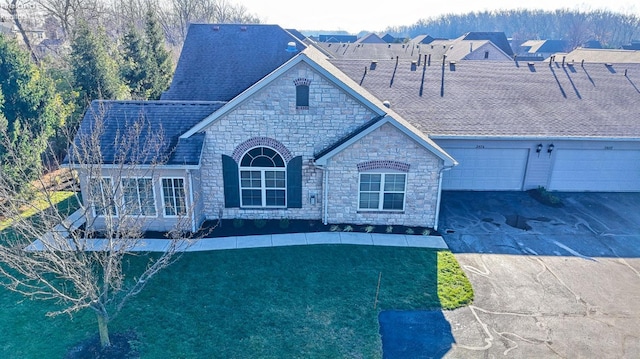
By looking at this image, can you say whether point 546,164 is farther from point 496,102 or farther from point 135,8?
point 135,8

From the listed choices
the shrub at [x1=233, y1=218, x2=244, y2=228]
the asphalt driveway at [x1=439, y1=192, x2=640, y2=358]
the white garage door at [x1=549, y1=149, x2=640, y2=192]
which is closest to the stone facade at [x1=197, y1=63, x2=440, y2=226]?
the shrub at [x1=233, y1=218, x2=244, y2=228]

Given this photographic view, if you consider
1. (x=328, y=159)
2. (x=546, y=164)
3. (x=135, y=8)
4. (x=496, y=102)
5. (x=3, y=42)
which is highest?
(x=135, y=8)

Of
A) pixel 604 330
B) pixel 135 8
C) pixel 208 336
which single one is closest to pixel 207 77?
pixel 208 336

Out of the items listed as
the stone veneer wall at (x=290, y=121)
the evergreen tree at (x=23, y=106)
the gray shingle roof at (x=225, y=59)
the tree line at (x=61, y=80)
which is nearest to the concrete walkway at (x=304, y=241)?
the stone veneer wall at (x=290, y=121)

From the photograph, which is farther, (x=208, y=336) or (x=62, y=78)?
(x=62, y=78)

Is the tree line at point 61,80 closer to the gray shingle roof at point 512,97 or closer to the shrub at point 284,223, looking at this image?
the shrub at point 284,223

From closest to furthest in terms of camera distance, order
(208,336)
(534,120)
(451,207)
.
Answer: (208,336), (451,207), (534,120)

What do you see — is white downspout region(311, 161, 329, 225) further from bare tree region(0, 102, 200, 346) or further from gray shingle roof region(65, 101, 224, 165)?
bare tree region(0, 102, 200, 346)
